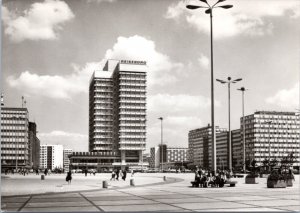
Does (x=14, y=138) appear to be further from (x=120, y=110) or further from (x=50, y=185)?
(x=50, y=185)

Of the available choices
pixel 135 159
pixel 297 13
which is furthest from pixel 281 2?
pixel 135 159

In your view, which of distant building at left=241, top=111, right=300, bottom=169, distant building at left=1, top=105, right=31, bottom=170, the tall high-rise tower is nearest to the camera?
distant building at left=1, top=105, right=31, bottom=170

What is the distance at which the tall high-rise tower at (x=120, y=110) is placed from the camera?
176750mm

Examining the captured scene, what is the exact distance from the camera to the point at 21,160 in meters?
162

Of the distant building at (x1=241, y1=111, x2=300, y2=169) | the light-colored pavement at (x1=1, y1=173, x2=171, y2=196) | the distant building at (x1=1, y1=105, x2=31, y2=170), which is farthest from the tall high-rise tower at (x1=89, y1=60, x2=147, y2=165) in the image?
the light-colored pavement at (x1=1, y1=173, x2=171, y2=196)

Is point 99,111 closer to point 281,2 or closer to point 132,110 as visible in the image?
point 132,110

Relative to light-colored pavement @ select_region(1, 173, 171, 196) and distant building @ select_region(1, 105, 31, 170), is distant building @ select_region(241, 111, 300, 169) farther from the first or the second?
light-colored pavement @ select_region(1, 173, 171, 196)

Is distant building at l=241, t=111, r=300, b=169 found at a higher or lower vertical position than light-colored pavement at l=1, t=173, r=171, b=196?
higher

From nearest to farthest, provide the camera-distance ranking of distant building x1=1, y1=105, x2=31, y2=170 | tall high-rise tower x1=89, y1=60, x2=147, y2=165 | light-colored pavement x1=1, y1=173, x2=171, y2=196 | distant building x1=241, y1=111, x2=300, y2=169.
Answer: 1. light-colored pavement x1=1, y1=173, x2=171, y2=196
2. distant building x1=1, y1=105, x2=31, y2=170
3. distant building x1=241, y1=111, x2=300, y2=169
4. tall high-rise tower x1=89, y1=60, x2=147, y2=165

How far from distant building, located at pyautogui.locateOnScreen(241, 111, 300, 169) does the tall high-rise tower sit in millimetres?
42538

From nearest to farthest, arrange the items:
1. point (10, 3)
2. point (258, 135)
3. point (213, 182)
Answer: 1. point (10, 3)
2. point (213, 182)
3. point (258, 135)

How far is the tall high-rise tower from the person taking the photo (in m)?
177

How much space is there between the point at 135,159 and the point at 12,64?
16549 cm

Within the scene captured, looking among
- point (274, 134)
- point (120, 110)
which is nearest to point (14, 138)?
point (120, 110)
